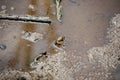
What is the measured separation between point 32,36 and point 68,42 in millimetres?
492

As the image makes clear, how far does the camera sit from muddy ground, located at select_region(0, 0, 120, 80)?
301cm

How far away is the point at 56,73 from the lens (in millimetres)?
2992

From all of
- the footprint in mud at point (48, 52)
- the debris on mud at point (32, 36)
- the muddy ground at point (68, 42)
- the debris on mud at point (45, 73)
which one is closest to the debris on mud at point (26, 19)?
the muddy ground at point (68, 42)

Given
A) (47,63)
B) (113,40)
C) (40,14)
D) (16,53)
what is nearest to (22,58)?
(16,53)

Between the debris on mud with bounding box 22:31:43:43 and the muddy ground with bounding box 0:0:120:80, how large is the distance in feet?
0.17

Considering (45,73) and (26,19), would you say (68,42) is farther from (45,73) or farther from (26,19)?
(26,19)

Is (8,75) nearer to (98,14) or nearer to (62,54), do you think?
(62,54)

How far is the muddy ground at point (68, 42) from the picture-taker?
301 centimetres

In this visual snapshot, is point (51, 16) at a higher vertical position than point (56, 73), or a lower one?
higher

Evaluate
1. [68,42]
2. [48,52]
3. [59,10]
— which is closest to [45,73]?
[48,52]

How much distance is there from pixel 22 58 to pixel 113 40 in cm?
121

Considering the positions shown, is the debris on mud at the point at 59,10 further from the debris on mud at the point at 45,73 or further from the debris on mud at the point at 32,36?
the debris on mud at the point at 45,73

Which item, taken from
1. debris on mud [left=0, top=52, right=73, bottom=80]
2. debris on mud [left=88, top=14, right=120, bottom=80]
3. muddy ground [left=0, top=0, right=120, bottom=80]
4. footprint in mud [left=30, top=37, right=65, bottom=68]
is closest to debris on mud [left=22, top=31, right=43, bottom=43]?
muddy ground [left=0, top=0, right=120, bottom=80]

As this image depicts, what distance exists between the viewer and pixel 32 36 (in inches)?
134
